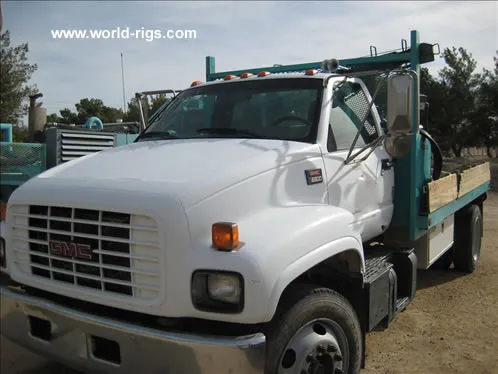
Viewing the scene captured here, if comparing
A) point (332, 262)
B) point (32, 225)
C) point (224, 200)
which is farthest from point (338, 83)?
point (32, 225)

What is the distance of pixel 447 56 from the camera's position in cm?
3244

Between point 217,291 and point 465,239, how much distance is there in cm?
506

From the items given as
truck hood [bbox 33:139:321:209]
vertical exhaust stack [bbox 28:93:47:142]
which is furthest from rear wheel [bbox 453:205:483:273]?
vertical exhaust stack [bbox 28:93:47:142]

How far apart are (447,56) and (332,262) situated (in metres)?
33.2

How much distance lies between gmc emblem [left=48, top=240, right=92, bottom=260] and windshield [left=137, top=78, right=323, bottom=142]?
4.57 feet

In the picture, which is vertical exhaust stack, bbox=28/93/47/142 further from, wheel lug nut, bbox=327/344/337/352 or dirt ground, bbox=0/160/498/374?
wheel lug nut, bbox=327/344/337/352

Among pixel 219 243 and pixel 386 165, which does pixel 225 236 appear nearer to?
pixel 219 243

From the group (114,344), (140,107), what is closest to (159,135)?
(140,107)

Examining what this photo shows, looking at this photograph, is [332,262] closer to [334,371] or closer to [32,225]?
[334,371]

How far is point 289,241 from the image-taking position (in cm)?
255

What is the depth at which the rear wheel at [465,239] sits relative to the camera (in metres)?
6.43

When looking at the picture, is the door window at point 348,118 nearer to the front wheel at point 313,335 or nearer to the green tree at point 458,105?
the front wheel at point 313,335

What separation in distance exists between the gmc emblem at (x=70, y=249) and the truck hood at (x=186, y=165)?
34cm

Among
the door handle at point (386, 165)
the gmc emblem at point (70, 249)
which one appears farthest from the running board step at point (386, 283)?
the gmc emblem at point (70, 249)
